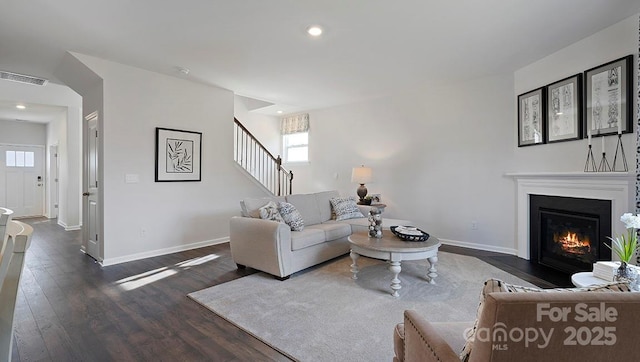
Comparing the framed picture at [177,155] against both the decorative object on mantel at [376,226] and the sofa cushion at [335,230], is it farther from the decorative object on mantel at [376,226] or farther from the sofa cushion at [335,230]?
the decorative object on mantel at [376,226]

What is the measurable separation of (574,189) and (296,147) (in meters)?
5.44

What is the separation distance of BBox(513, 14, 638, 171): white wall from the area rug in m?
1.55

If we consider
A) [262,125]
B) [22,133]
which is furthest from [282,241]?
[22,133]

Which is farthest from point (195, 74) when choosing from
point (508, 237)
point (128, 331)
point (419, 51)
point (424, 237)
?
point (508, 237)

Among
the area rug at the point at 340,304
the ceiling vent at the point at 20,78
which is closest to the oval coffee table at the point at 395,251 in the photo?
the area rug at the point at 340,304

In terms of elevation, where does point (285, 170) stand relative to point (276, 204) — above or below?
above

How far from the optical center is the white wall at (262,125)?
7.08 meters

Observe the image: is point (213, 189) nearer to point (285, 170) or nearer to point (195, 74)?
point (195, 74)

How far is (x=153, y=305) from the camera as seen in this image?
2.69m

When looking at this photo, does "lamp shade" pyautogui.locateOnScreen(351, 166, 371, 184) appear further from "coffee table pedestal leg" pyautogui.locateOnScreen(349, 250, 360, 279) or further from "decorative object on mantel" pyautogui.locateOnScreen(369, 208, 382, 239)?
"coffee table pedestal leg" pyautogui.locateOnScreen(349, 250, 360, 279)

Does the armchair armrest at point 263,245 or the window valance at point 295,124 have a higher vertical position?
the window valance at point 295,124

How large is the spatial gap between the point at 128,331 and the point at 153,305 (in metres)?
0.44

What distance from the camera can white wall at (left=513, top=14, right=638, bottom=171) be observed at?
9.64ft

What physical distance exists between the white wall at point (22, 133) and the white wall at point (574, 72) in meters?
11.1
